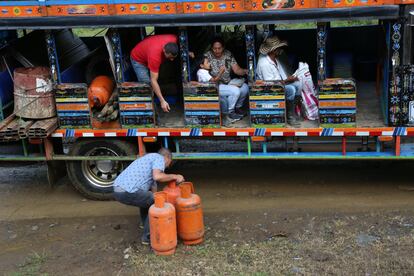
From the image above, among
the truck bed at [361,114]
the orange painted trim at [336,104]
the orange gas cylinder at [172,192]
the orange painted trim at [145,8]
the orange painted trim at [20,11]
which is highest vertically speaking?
the orange painted trim at [20,11]

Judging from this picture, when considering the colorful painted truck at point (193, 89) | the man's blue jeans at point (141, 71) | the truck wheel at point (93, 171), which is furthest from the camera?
the truck wheel at point (93, 171)

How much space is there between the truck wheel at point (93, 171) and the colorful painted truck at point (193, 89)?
0.05 ft

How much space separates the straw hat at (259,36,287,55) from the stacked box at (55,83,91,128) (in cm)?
241

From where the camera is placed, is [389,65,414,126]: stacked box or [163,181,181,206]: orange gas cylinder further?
[389,65,414,126]: stacked box

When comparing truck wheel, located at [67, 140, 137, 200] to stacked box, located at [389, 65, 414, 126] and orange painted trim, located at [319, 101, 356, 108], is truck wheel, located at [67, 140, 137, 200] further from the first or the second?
stacked box, located at [389, 65, 414, 126]

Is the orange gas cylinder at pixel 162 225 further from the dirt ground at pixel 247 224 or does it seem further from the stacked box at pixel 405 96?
the stacked box at pixel 405 96

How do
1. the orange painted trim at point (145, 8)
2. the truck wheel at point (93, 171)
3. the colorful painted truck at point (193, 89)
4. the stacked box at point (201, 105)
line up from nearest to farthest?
the colorful painted truck at point (193, 89) < the orange painted trim at point (145, 8) < the stacked box at point (201, 105) < the truck wheel at point (93, 171)

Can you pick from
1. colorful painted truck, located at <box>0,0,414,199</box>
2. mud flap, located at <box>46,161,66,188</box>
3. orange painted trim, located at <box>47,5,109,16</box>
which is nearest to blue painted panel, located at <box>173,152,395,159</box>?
colorful painted truck, located at <box>0,0,414,199</box>

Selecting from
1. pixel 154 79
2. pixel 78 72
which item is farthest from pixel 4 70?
pixel 154 79

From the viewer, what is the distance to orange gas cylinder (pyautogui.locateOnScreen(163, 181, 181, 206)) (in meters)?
6.68

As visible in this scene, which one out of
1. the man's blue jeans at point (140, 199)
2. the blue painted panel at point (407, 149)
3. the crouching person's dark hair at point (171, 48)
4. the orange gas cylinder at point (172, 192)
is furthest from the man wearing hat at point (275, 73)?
the man's blue jeans at point (140, 199)

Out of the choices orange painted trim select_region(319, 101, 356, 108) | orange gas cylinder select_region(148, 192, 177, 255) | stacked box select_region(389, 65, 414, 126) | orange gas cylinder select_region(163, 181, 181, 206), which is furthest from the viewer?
orange painted trim select_region(319, 101, 356, 108)

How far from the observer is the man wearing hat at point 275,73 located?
771 cm

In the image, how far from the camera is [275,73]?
25.3ft
